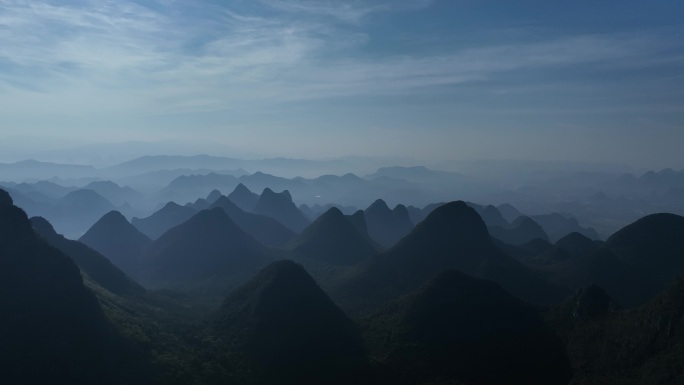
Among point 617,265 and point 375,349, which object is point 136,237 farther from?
point 617,265

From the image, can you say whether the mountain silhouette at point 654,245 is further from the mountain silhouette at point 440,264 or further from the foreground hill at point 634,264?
the mountain silhouette at point 440,264

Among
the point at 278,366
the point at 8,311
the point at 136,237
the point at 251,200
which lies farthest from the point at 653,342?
the point at 251,200

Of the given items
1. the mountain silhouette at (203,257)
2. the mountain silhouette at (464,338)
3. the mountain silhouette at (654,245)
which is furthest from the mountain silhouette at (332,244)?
the mountain silhouette at (654,245)

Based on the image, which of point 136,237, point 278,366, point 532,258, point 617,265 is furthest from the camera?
point 136,237

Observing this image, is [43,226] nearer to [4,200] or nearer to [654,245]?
[4,200]

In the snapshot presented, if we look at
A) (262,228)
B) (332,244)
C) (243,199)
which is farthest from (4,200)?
(243,199)
